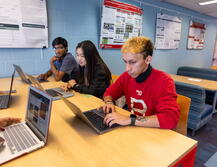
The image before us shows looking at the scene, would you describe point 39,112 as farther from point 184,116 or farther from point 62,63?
point 62,63

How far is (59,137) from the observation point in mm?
838

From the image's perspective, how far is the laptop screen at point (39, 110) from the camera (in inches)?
28.8

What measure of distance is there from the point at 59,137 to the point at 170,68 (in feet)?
14.1

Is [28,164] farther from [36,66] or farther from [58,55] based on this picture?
[36,66]

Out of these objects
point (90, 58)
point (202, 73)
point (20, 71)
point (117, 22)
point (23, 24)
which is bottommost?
point (202, 73)

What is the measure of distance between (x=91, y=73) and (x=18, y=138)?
107 centimetres

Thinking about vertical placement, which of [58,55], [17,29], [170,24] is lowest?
[58,55]

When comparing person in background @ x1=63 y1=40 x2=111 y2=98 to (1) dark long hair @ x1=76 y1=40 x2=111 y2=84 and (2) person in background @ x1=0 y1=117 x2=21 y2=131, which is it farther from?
(2) person in background @ x1=0 y1=117 x2=21 y2=131

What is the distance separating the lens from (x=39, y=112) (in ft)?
2.66

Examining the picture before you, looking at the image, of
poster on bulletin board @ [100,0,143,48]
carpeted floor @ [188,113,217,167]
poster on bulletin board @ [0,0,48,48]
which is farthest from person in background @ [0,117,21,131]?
poster on bulletin board @ [100,0,143,48]

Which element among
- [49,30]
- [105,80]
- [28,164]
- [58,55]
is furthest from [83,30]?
[28,164]

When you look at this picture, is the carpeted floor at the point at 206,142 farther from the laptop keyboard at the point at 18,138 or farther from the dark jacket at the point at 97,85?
the laptop keyboard at the point at 18,138

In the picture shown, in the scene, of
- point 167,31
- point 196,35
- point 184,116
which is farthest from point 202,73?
point 184,116

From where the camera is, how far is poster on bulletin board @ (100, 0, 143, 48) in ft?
9.47
